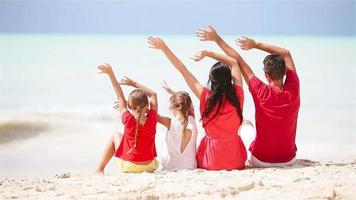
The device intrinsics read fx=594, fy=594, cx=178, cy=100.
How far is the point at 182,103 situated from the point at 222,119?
17.1 inches

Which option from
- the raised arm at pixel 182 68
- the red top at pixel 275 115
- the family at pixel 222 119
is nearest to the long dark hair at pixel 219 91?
the family at pixel 222 119

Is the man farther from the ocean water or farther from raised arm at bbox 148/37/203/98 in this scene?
the ocean water

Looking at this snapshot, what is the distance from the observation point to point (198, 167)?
567cm

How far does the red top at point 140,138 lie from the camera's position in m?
5.53

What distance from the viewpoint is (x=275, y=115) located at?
5457 millimetres

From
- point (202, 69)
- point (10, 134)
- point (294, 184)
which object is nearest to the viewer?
point (294, 184)

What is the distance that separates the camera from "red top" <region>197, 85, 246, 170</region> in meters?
5.42

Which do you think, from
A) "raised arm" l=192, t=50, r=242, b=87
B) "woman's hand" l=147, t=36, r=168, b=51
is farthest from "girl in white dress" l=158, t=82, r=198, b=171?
"woman's hand" l=147, t=36, r=168, b=51

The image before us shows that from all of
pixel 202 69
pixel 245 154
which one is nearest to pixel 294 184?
pixel 245 154

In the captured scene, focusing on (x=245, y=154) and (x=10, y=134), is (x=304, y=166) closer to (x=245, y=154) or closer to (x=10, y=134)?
(x=245, y=154)

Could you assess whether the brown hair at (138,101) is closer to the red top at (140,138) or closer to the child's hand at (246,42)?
the red top at (140,138)

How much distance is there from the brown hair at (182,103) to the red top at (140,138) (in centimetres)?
21

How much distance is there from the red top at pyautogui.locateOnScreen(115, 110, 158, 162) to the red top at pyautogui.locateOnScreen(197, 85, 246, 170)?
49 cm

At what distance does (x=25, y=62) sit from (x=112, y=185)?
70.6 feet
